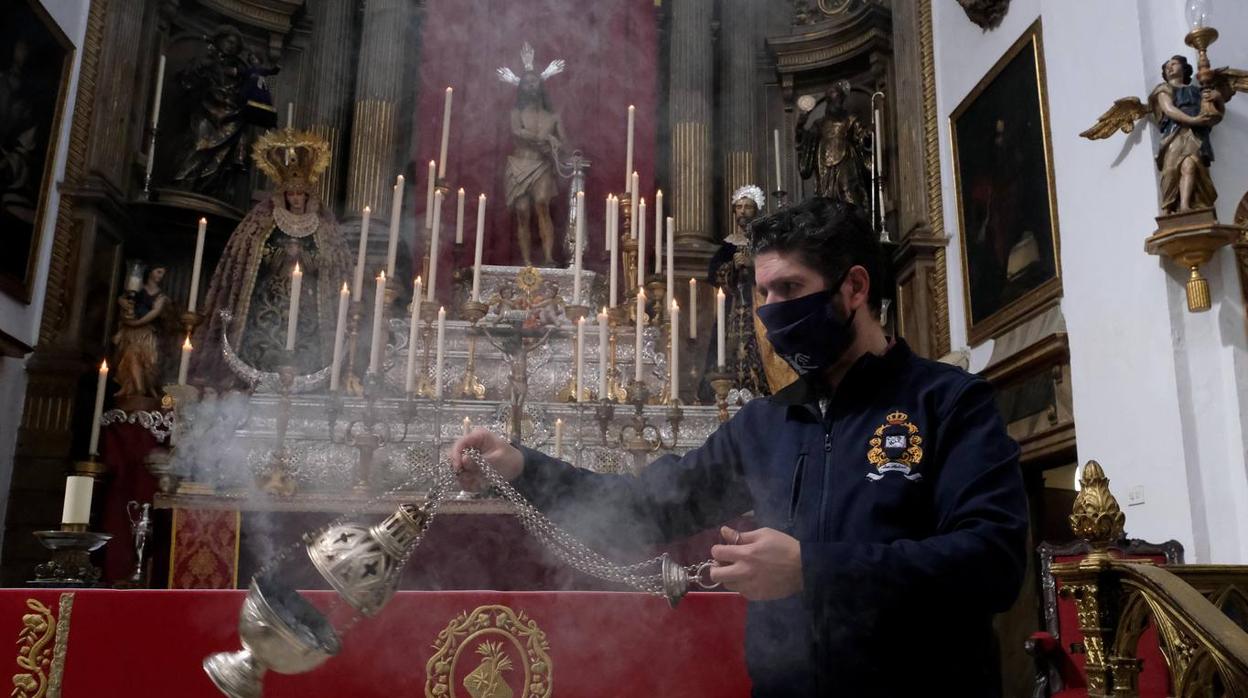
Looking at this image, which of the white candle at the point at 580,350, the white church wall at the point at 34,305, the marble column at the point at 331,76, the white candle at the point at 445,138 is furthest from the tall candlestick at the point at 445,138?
the marble column at the point at 331,76

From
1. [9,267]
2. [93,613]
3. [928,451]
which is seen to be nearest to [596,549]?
[928,451]

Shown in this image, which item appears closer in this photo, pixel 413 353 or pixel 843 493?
pixel 843 493

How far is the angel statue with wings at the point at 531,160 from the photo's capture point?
724 centimetres

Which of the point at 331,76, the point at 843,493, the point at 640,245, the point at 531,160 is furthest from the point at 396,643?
the point at 331,76

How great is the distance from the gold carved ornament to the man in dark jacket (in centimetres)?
49

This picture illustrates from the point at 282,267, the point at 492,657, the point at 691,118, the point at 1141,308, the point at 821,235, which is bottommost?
the point at 492,657

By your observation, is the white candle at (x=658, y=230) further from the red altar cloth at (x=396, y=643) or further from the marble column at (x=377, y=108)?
the marble column at (x=377, y=108)

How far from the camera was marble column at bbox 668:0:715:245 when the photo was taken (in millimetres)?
7883

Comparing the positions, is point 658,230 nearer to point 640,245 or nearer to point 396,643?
point 640,245

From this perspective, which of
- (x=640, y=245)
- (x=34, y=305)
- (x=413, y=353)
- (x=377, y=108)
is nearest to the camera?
(x=413, y=353)

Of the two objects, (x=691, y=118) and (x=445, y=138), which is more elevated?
(x=691, y=118)

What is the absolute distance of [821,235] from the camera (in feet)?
5.03

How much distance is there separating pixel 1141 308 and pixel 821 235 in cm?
396

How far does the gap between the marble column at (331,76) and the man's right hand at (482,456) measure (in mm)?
6928
